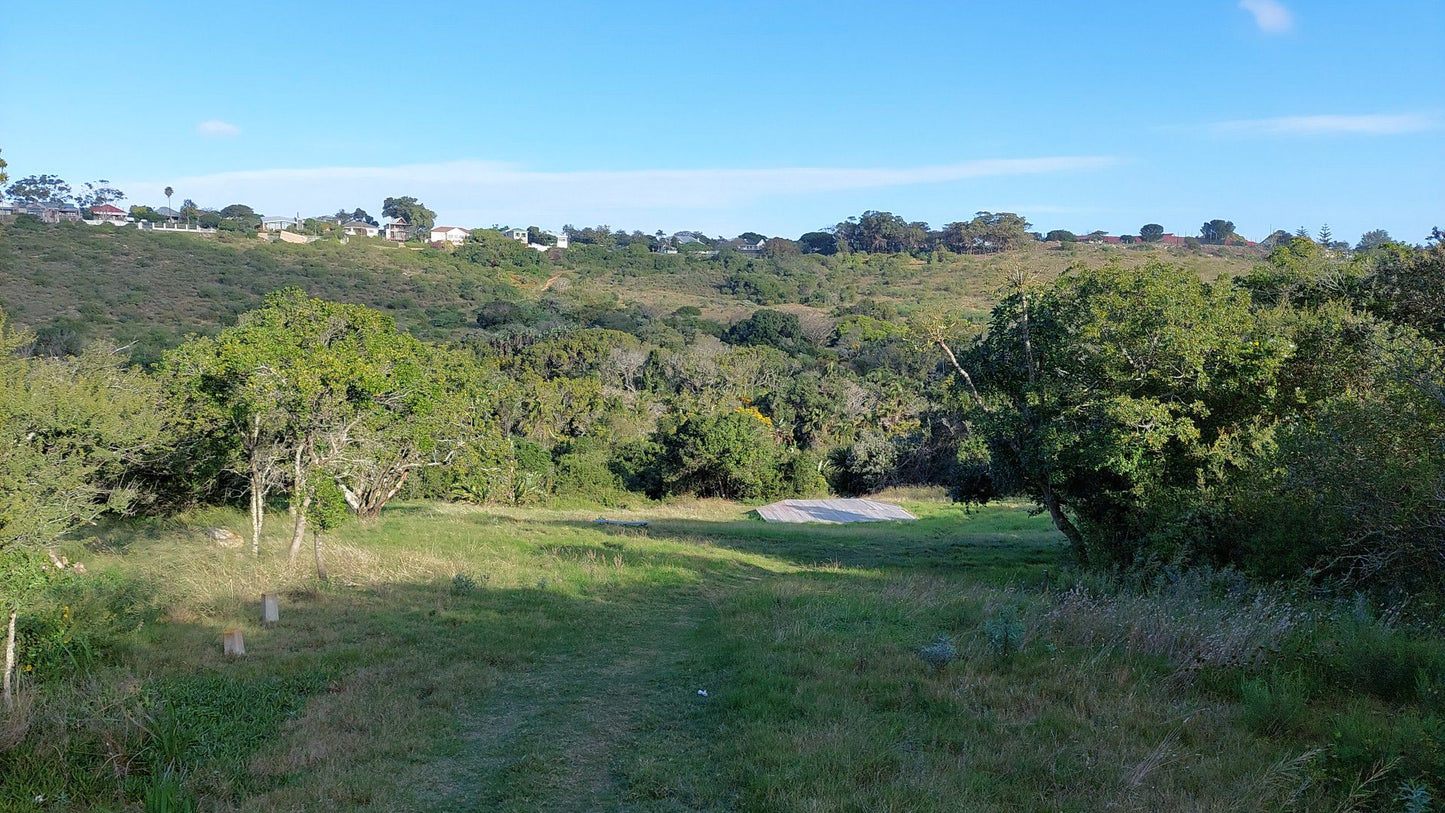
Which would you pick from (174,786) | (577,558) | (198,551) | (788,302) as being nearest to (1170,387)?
(577,558)

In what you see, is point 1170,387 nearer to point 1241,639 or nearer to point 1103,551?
point 1103,551

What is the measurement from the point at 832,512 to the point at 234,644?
2671 centimetres

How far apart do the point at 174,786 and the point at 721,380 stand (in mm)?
52952

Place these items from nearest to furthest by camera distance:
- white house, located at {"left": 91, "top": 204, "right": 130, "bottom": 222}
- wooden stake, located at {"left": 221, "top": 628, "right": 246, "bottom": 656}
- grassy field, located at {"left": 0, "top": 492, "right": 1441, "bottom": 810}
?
grassy field, located at {"left": 0, "top": 492, "right": 1441, "bottom": 810}, wooden stake, located at {"left": 221, "top": 628, "right": 246, "bottom": 656}, white house, located at {"left": 91, "top": 204, "right": 130, "bottom": 222}

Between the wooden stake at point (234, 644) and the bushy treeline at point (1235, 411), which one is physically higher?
the bushy treeline at point (1235, 411)

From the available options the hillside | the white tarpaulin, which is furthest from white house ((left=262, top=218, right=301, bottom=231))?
the white tarpaulin

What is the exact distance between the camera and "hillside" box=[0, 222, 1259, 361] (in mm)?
57438

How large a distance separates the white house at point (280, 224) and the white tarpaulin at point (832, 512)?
103406 mm

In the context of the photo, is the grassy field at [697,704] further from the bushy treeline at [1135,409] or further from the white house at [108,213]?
the white house at [108,213]

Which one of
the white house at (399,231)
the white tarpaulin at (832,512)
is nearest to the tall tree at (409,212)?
the white house at (399,231)

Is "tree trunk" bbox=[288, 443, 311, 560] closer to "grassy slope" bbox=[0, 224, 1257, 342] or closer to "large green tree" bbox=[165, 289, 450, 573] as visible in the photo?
"large green tree" bbox=[165, 289, 450, 573]

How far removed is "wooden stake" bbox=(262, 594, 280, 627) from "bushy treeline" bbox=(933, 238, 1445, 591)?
12.5 m

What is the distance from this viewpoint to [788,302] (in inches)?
4195

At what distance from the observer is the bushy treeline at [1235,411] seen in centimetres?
1045
